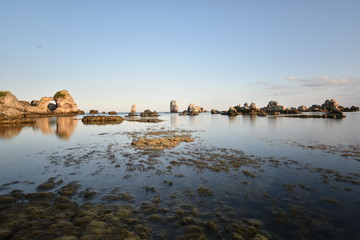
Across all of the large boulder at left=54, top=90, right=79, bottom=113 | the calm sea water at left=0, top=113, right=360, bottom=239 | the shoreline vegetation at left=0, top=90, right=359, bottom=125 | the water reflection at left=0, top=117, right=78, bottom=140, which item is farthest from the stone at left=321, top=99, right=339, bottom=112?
the large boulder at left=54, top=90, right=79, bottom=113

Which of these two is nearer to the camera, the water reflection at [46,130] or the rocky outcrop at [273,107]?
the water reflection at [46,130]

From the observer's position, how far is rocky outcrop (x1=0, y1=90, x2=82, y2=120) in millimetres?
Answer: 60094

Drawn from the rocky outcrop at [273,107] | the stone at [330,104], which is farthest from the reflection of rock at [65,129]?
the stone at [330,104]

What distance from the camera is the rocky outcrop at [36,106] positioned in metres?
60.1

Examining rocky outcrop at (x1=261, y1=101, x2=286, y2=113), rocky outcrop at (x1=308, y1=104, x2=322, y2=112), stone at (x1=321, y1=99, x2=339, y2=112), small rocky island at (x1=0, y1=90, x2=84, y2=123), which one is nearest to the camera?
small rocky island at (x1=0, y1=90, x2=84, y2=123)

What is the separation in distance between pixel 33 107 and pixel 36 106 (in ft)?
9.29

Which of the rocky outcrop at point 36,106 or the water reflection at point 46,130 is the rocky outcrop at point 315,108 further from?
the rocky outcrop at point 36,106

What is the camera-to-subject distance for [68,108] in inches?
Result: 5246

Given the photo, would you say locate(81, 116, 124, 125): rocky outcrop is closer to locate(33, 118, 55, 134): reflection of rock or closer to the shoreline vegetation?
the shoreline vegetation

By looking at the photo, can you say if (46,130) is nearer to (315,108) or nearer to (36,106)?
(36,106)

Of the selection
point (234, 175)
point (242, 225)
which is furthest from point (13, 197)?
point (234, 175)

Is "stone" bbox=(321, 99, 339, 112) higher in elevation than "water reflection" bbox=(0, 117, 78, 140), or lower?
higher

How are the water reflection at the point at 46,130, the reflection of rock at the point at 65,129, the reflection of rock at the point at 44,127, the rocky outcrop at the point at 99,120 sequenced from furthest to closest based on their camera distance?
the rocky outcrop at the point at 99,120 < the reflection of rock at the point at 44,127 < the reflection of rock at the point at 65,129 < the water reflection at the point at 46,130

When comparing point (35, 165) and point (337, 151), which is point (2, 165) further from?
point (337, 151)
